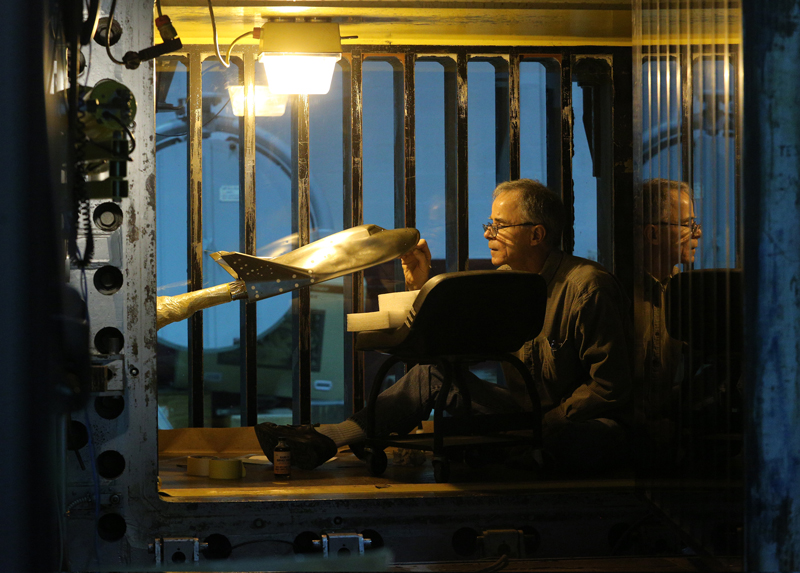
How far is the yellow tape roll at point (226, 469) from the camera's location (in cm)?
255

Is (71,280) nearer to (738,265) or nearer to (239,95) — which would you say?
(738,265)

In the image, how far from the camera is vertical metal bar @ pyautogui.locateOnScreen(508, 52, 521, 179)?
3.58 metres

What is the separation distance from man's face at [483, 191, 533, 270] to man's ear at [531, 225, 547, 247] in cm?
2

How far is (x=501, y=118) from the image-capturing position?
4.58 meters

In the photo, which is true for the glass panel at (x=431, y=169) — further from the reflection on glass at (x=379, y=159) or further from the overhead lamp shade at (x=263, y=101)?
the overhead lamp shade at (x=263, y=101)

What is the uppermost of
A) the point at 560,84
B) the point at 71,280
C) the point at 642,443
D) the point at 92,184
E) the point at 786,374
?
the point at 560,84

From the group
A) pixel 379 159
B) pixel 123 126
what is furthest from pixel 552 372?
pixel 379 159

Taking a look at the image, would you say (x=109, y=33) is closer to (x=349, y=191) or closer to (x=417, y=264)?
(x=417, y=264)

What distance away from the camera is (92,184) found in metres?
1.76

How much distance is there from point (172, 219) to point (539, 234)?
3110 millimetres

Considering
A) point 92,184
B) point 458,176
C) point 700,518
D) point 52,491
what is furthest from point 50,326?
point 458,176

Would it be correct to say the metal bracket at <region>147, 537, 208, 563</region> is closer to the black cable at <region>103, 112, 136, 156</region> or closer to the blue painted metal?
the black cable at <region>103, 112, 136, 156</region>

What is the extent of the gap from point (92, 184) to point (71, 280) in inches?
9.7

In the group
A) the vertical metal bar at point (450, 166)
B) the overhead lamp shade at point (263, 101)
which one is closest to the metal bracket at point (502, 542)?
the vertical metal bar at point (450, 166)
